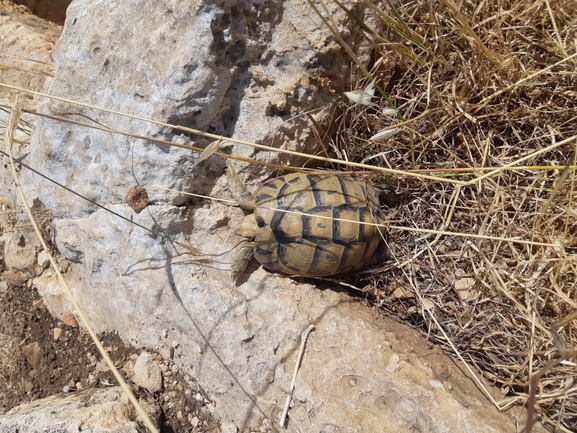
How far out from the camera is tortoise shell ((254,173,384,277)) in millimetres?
1978

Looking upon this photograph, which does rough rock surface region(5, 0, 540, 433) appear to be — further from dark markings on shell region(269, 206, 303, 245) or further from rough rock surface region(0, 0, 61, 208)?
rough rock surface region(0, 0, 61, 208)

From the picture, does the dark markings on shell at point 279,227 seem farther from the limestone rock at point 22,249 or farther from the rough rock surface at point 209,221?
the limestone rock at point 22,249

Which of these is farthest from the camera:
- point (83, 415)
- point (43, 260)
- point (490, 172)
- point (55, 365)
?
point (43, 260)

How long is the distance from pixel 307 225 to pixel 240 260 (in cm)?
36

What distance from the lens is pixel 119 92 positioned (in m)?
1.85

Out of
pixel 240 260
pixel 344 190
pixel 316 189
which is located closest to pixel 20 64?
pixel 240 260

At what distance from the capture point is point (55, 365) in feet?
6.83

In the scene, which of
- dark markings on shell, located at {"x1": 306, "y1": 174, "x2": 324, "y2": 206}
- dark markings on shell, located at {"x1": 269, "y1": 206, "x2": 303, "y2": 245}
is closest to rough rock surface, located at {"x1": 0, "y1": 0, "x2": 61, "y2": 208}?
dark markings on shell, located at {"x1": 269, "y1": 206, "x2": 303, "y2": 245}

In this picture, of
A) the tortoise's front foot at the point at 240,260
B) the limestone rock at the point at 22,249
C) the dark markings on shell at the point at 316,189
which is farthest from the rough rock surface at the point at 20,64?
the dark markings on shell at the point at 316,189

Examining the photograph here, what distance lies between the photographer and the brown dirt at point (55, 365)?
6.27 feet

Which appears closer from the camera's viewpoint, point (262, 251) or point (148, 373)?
point (148, 373)

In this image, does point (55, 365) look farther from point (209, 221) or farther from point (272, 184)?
point (272, 184)

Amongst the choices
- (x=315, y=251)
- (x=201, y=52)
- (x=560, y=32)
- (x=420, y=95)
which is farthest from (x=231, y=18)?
(x=560, y=32)

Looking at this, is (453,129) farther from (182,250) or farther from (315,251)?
(182,250)
